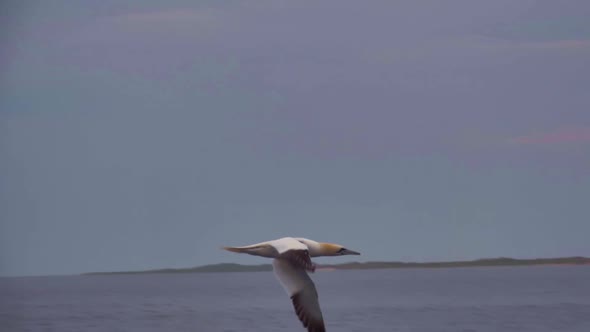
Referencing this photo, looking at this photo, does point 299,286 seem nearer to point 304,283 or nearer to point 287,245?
point 304,283

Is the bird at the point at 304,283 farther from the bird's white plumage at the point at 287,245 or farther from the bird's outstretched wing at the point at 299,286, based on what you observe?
the bird's white plumage at the point at 287,245

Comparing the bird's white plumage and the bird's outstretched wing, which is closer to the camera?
the bird's white plumage

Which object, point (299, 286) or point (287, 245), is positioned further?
point (299, 286)

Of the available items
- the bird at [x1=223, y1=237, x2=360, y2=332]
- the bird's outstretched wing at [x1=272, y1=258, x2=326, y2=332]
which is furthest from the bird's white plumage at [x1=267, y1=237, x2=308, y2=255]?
the bird's outstretched wing at [x1=272, y1=258, x2=326, y2=332]

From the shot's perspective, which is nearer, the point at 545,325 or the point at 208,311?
the point at 545,325

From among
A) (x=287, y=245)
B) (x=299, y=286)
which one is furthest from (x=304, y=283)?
(x=287, y=245)

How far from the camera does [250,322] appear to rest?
3027 inches

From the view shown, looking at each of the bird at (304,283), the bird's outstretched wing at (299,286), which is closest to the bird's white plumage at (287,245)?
the bird at (304,283)

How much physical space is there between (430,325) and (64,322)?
78.6ft

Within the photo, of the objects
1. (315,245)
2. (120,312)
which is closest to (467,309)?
(120,312)

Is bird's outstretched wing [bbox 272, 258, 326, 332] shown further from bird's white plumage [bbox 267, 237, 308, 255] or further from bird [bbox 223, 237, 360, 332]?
bird's white plumage [bbox 267, 237, 308, 255]

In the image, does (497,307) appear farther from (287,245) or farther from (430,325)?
(287,245)

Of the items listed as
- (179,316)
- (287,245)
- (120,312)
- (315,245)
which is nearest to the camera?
(287,245)

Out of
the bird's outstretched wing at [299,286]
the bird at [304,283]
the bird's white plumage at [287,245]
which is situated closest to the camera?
A: the bird's white plumage at [287,245]
